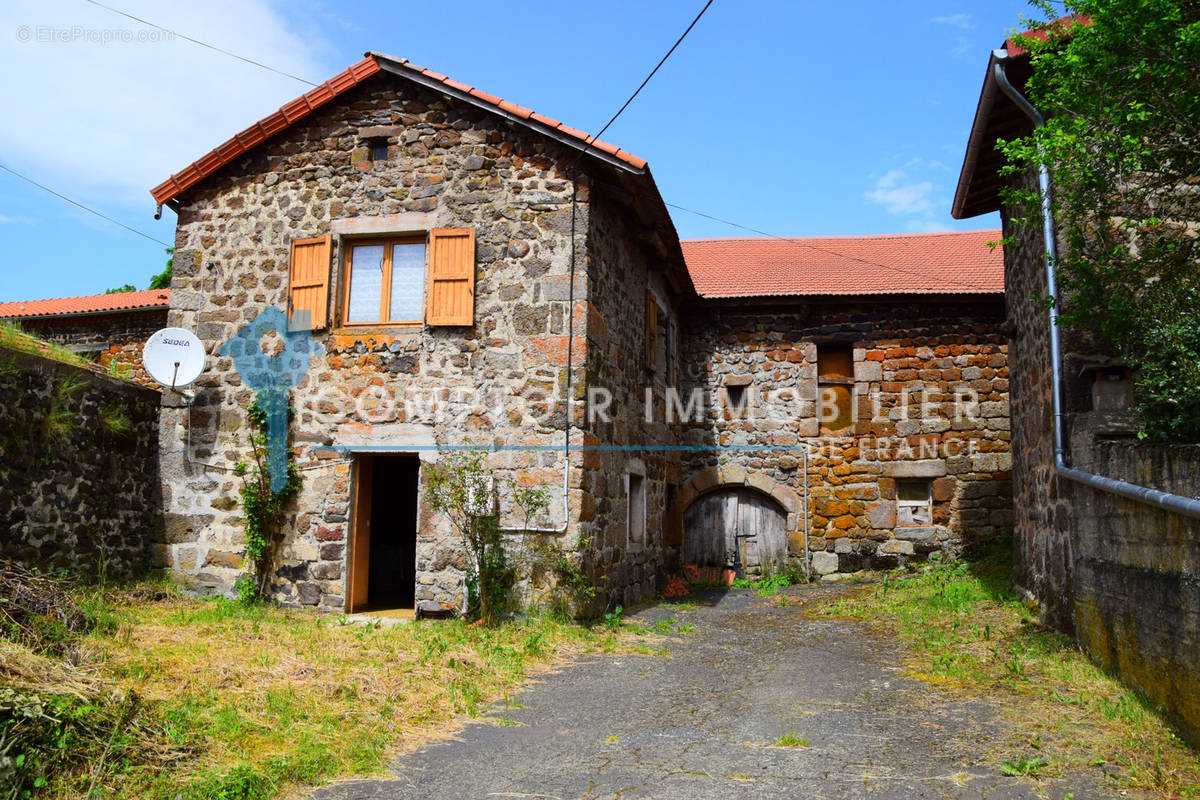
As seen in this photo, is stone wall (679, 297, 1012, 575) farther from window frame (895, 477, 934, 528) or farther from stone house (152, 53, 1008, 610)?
stone house (152, 53, 1008, 610)

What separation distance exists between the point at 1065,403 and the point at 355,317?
663cm

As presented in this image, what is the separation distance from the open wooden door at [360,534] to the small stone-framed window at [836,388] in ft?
22.8

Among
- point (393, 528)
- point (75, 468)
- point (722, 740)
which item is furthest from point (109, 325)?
point (722, 740)

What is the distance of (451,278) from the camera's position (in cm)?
843

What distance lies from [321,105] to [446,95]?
139 centimetres

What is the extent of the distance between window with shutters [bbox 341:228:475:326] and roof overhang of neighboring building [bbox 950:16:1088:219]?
481cm

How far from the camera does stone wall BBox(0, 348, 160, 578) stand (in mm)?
7262

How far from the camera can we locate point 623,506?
955cm

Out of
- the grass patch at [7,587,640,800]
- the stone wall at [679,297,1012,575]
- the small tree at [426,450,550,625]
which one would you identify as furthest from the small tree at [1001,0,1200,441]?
the stone wall at [679,297,1012,575]

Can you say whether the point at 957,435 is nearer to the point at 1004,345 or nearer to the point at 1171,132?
the point at 1004,345

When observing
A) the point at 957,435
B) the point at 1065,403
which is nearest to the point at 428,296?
the point at 1065,403

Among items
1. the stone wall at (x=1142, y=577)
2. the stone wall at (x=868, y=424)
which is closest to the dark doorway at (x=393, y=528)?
the stone wall at (x=868, y=424)

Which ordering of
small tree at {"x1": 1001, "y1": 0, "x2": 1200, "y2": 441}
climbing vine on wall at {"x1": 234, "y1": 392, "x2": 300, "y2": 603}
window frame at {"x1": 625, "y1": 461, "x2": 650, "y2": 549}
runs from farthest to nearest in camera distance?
1. window frame at {"x1": 625, "y1": 461, "x2": 650, "y2": 549}
2. climbing vine on wall at {"x1": 234, "y1": 392, "x2": 300, "y2": 603}
3. small tree at {"x1": 1001, "y1": 0, "x2": 1200, "y2": 441}

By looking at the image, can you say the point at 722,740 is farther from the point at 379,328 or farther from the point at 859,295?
the point at 859,295
